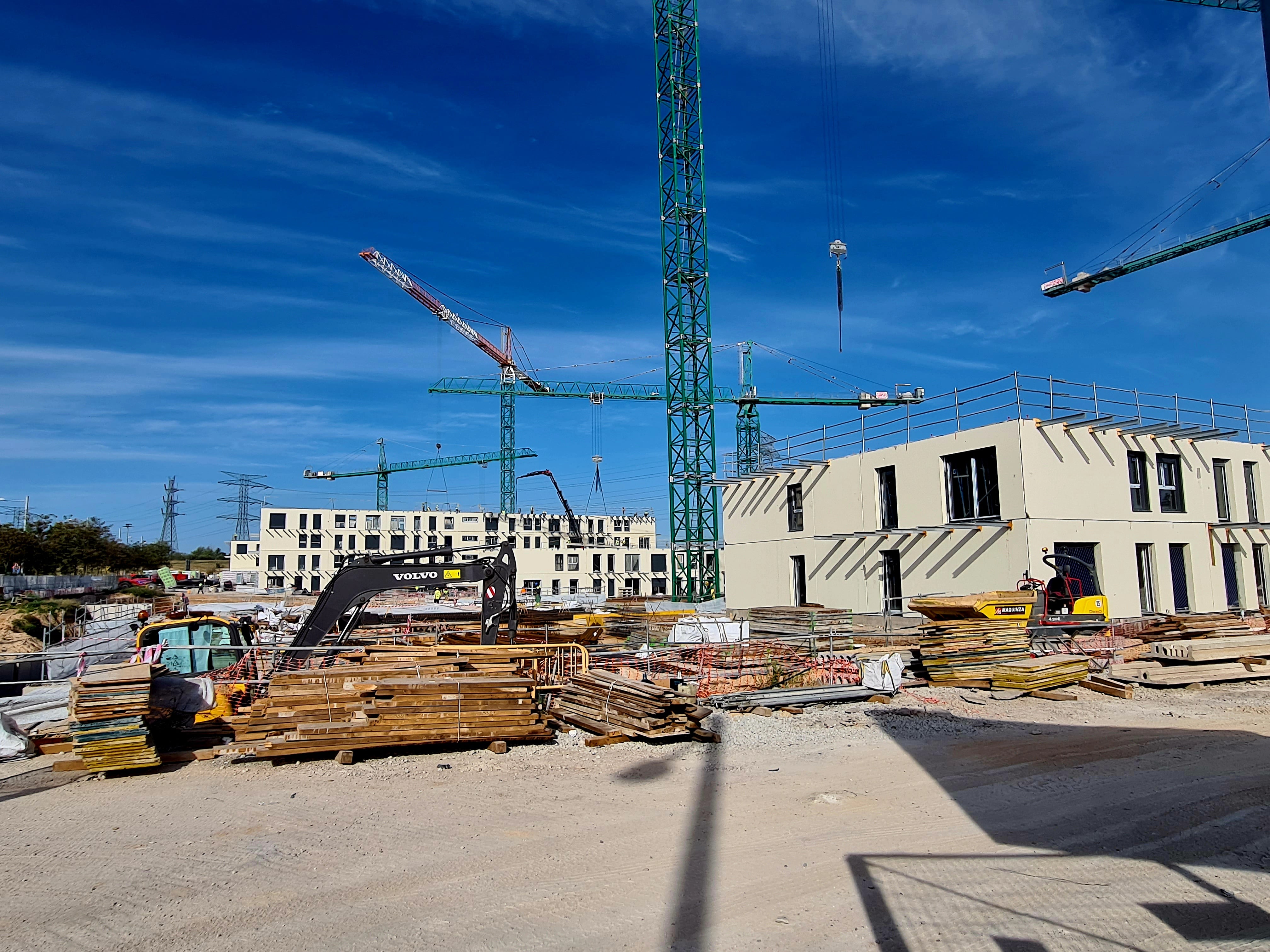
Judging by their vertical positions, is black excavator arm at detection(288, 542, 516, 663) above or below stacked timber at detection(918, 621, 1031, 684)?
above

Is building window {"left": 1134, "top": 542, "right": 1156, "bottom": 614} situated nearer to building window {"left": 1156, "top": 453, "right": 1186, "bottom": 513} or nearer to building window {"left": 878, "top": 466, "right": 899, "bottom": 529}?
building window {"left": 1156, "top": 453, "right": 1186, "bottom": 513}

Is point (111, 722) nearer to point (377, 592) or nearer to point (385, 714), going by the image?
point (385, 714)

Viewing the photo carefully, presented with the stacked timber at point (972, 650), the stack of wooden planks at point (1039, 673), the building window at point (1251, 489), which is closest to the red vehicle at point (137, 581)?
the stacked timber at point (972, 650)

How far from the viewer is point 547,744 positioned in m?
13.1

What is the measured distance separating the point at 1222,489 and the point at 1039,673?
14.0 metres

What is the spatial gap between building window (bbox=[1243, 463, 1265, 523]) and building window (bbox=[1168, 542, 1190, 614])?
3927 millimetres

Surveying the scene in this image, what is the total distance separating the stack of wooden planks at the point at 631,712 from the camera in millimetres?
12984

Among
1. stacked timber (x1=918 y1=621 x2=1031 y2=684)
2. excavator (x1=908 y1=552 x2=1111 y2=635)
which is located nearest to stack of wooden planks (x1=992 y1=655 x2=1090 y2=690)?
stacked timber (x1=918 y1=621 x2=1031 y2=684)

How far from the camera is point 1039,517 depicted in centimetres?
2078

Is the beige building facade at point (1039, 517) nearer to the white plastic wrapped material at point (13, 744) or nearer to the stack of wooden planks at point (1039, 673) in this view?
the stack of wooden planks at point (1039, 673)

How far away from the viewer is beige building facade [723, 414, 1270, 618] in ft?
69.5

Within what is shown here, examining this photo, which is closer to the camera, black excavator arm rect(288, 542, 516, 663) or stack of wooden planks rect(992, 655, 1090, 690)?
black excavator arm rect(288, 542, 516, 663)

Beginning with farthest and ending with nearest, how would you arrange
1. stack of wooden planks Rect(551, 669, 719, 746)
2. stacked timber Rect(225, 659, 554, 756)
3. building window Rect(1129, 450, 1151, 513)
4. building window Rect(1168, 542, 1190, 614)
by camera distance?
building window Rect(1168, 542, 1190, 614)
building window Rect(1129, 450, 1151, 513)
stack of wooden planks Rect(551, 669, 719, 746)
stacked timber Rect(225, 659, 554, 756)

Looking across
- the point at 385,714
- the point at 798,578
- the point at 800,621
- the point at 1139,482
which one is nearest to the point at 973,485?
the point at 1139,482
